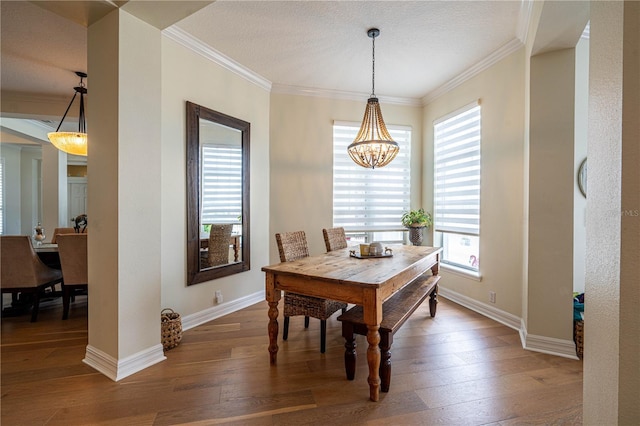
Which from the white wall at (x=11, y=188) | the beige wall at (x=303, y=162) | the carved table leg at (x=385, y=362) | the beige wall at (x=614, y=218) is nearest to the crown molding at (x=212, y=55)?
the beige wall at (x=303, y=162)

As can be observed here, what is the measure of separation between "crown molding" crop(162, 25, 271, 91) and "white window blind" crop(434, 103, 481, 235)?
8.50 ft

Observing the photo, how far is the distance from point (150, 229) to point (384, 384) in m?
2.09

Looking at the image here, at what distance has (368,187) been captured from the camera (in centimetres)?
445

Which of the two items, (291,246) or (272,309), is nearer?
(272,309)

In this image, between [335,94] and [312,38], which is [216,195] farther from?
[335,94]

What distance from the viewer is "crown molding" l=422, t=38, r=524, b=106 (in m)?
2.99

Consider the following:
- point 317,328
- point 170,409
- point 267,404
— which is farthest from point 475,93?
point 170,409

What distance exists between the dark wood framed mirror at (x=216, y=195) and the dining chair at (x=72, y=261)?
117 centimetres

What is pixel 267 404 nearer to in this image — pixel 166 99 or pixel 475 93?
pixel 166 99

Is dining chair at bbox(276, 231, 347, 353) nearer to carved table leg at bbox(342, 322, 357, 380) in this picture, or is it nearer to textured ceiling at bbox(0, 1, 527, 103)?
carved table leg at bbox(342, 322, 357, 380)

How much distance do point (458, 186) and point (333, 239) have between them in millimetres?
1863

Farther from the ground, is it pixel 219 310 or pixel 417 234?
pixel 417 234

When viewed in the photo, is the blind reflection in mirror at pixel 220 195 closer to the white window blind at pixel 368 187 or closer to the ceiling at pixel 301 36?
the ceiling at pixel 301 36

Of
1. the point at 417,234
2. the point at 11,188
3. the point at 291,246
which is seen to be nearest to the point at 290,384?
Answer: the point at 291,246
